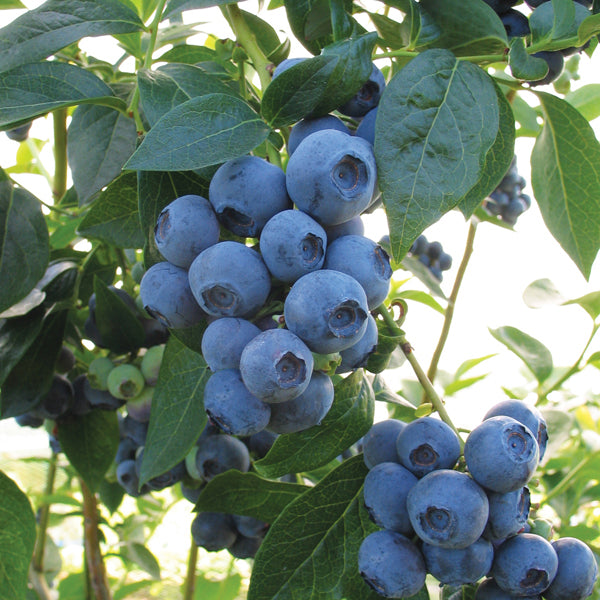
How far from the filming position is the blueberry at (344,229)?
0.54 m

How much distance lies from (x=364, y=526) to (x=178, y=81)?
20.4 inches

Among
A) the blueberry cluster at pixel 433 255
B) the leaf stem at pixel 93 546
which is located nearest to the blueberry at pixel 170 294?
the leaf stem at pixel 93 546

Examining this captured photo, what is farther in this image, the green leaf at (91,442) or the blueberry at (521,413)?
the green leaf at (91,442)

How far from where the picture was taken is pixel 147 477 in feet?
2.49

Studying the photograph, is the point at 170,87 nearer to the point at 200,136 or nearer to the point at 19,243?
the point at 200,136

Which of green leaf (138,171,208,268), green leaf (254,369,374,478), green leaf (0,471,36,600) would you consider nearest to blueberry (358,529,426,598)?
green leaf (254,369,374,478)

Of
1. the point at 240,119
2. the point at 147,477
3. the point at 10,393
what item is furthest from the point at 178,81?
the point at 10,393

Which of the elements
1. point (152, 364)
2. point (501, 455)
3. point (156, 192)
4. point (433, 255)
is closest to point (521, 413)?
point (501, 455)

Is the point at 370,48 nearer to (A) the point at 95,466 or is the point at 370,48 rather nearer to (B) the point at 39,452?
(A) the point at 95,466

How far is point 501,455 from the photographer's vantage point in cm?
58

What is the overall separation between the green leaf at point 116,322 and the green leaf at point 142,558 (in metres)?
0.84

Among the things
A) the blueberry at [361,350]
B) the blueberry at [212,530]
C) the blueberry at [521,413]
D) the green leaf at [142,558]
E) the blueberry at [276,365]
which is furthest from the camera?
the green leaf at [142,558]

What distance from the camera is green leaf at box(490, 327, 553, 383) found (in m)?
1.20

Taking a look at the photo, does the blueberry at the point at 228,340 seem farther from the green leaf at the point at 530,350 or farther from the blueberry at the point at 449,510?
the green leaf at the point at 530,350
